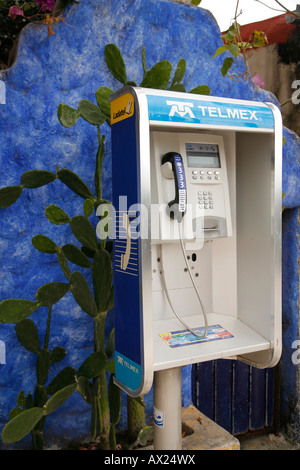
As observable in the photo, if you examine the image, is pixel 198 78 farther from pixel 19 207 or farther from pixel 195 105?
pixel 19 207

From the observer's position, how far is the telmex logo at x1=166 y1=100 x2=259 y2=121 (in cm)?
157

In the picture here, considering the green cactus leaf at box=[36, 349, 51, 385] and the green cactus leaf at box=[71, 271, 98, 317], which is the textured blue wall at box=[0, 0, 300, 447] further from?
the green cactus leaf at box=[71, 271, 98, 317]

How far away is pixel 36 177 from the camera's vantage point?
1896mm

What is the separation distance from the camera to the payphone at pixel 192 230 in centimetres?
156

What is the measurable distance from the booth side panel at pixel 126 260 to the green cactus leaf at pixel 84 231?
199 mm

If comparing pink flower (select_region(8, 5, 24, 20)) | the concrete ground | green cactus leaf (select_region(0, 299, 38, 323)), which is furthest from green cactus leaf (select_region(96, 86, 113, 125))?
the concrete ground

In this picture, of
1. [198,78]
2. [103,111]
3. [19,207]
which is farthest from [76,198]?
[198,78]

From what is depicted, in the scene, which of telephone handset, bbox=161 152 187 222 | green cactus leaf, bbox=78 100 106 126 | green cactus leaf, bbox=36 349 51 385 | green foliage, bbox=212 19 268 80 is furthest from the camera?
green foliage, bbox=212 19 268 80

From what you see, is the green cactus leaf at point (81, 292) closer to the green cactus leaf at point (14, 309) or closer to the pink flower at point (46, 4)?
the green cactus leaf at point (14, 309)

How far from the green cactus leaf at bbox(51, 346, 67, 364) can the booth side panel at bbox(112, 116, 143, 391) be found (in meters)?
0.40

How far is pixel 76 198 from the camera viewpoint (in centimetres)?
224

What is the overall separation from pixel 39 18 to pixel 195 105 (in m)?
1.05

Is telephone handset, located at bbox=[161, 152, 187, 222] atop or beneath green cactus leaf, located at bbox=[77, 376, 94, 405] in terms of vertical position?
atop

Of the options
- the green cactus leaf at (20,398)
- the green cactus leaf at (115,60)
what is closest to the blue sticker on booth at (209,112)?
the green cactus leaf at (115,60)
